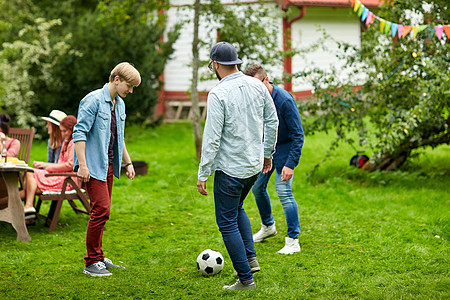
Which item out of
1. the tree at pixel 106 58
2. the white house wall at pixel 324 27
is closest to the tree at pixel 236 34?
the tree at pixel 106 58

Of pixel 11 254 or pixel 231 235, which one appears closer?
pixel 231 235

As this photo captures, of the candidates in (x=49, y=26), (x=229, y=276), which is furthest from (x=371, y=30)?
(x=49, y=26)

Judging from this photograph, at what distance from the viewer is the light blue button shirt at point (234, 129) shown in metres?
4.11

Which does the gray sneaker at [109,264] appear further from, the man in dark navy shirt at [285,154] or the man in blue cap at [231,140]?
the man in dark navy shirt at [285,154]

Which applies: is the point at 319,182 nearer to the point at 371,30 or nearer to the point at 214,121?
the point at 371,30

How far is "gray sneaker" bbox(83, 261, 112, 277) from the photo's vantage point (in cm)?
496

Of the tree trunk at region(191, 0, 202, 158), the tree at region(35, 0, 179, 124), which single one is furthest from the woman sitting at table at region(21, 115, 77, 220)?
the tree at region(35, 0, 179, 124)

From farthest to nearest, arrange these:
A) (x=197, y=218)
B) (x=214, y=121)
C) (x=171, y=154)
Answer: (x=171, y=154) → (x=197, y=218) → (x=214, y=121)

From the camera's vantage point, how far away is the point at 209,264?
4.92 meters

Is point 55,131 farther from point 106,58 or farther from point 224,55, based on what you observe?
point 106,58

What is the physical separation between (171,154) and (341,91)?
4.42m

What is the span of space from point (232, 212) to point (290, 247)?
1.59 meters

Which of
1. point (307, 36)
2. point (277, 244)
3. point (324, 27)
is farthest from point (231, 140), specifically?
point (324, 27)

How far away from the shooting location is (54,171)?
22.5 feet
